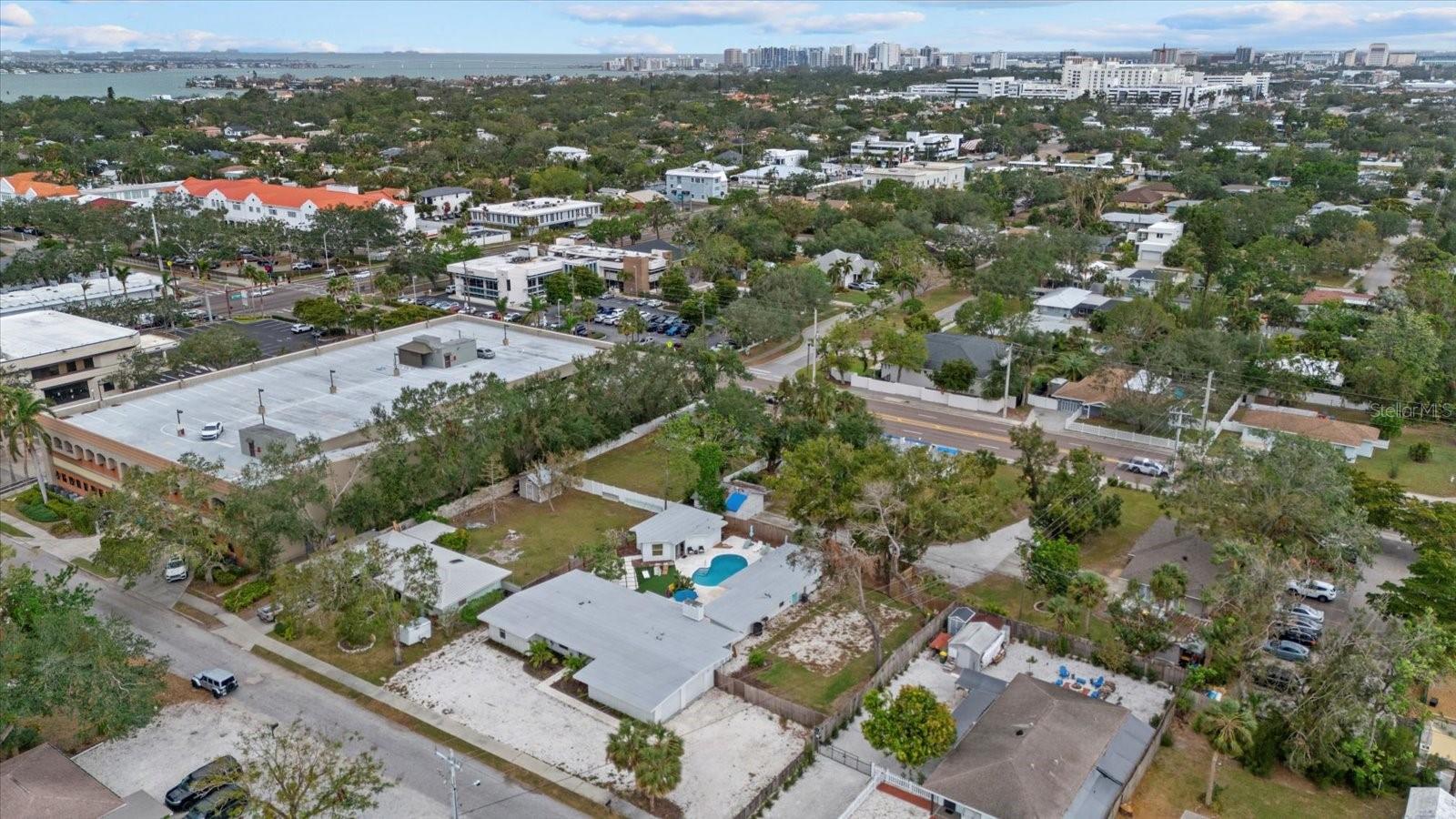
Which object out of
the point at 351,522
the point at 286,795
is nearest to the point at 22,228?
the point at 351,522

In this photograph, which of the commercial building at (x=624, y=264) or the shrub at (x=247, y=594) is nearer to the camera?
the shrub at (x=247, y=594)

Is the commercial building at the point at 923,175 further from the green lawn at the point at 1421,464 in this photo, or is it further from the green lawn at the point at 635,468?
the green lawn at the point at 635,468

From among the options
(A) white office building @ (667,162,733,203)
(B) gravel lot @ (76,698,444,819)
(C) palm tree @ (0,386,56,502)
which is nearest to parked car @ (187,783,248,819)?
(B) gravel lot @ (76,698,444,819)

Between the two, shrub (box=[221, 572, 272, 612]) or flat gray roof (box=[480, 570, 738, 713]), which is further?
shrub (box=[221, 572, 272, 612])

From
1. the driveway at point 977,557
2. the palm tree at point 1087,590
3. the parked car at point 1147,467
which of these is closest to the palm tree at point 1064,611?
the palm tree at point 1087,590

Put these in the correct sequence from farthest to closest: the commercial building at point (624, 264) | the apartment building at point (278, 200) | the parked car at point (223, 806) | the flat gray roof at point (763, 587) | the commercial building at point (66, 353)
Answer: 1. the apartment building at point (278, 200)
2. the commercial building at point (624, 264)
3. the commercial building at point (66, 353)
4. the flat gray roof at point (763, 587)
5. the parked car at point (223, 806)

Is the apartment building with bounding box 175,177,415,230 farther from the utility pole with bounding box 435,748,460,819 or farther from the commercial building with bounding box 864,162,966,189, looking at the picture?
the utility pole with bounding box 435,748,460,819

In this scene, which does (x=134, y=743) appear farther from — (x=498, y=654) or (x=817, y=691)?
(x=817, y=691)

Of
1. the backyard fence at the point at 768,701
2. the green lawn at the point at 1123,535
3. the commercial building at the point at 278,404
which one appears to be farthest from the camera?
the commercial building at the point at 278,404
